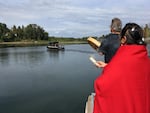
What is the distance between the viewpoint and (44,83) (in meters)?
27.7

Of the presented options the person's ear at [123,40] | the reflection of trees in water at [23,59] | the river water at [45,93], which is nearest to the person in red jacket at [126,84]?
the person's ear at [123,40]

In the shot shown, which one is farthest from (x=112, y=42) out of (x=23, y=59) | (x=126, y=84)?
(x=23, y=59)

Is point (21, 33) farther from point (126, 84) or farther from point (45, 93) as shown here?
point (126, 84)

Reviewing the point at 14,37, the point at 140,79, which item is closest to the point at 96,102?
the point at 140,79

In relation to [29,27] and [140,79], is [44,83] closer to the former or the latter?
[140,79]

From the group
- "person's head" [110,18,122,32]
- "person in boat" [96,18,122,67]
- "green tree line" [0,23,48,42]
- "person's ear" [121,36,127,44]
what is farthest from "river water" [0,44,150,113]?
"green tree line" [0,23,48,42]

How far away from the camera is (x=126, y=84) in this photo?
2455 millimetres

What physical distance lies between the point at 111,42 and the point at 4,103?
1654 centimetres

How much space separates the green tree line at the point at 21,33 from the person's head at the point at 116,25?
150008 millimetres

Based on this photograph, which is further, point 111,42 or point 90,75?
point 90,75

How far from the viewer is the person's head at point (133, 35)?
2.62 meters

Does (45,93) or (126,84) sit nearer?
(126,84)

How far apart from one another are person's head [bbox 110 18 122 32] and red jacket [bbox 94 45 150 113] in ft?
5.97

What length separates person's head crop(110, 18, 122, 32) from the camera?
4309mm
